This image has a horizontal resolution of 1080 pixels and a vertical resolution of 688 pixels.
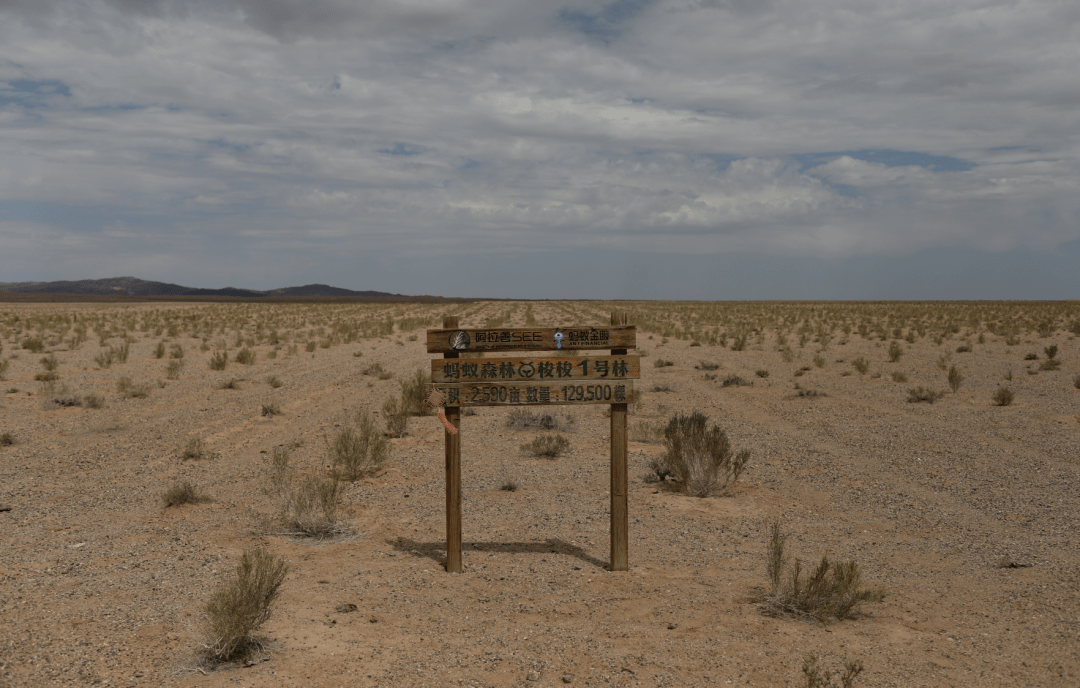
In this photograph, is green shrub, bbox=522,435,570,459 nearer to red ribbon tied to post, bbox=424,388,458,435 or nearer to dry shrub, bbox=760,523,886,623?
red ribbon tied to post, bbox=424,388,458,435

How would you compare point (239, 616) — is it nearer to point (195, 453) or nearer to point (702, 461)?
point (702, 461)

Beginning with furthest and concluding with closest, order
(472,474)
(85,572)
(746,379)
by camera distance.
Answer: (746,379)
(472,474)
(85,572)

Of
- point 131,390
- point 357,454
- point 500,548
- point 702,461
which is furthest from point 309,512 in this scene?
point 131,390

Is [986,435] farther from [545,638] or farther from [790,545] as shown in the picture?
[545,638]

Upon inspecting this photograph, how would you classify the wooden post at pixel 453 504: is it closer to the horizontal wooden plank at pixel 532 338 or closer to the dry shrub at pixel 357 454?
the horizontal wooden plank at pixel 532 338

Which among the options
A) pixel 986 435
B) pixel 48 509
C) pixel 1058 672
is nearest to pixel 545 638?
pixel 1058 672

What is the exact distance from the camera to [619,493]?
20.6 feet

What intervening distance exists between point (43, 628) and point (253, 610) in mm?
1492

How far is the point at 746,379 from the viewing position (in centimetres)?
1978

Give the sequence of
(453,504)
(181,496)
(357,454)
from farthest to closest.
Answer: (357,454) → (181,496) → (453,504)

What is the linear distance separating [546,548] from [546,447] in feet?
12.9

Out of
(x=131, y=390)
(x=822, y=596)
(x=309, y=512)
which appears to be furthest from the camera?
(x=131, y=390)

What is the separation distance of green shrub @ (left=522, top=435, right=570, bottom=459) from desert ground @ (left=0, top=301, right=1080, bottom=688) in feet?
1.03

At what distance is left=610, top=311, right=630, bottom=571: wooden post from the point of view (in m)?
6.22
